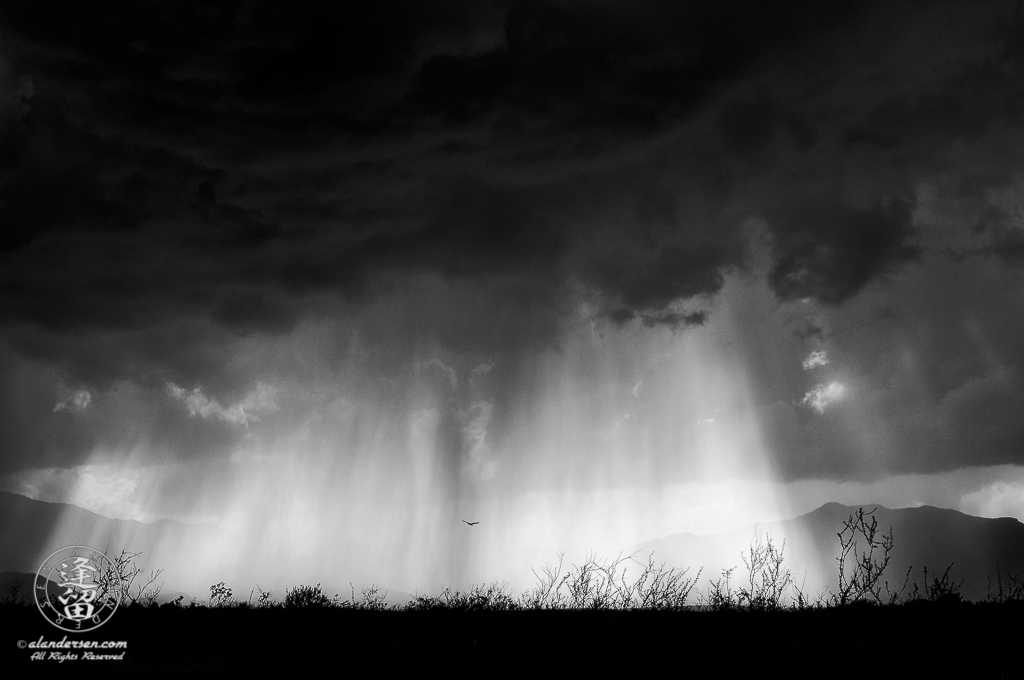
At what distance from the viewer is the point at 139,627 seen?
42.5 feet

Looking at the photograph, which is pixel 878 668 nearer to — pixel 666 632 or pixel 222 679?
pixel 666 632

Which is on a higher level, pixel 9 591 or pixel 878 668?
pixel 9 591

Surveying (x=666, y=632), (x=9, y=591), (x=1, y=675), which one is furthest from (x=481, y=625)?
(x=9, y=591)

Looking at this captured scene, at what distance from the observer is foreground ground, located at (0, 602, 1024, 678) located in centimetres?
1036

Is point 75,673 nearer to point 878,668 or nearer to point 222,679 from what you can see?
point 222,679

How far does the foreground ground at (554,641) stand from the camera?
1036cm

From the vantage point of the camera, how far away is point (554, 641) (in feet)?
38.3

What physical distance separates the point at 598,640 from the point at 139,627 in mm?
8918

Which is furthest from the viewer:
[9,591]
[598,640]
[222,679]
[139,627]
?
[9,591]

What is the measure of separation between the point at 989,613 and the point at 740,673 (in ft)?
22.9

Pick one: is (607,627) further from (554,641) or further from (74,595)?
(74,595)

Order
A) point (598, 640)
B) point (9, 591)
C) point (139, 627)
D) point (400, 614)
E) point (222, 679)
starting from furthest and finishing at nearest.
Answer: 1. point (9, 591)
2. point (400, 614)
3. point (139, 627)
4. point (598, 640)
5. point (222, 679)

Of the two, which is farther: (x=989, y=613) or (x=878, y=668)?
(x=989, y=613)

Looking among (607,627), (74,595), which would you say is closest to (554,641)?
(607,627)
